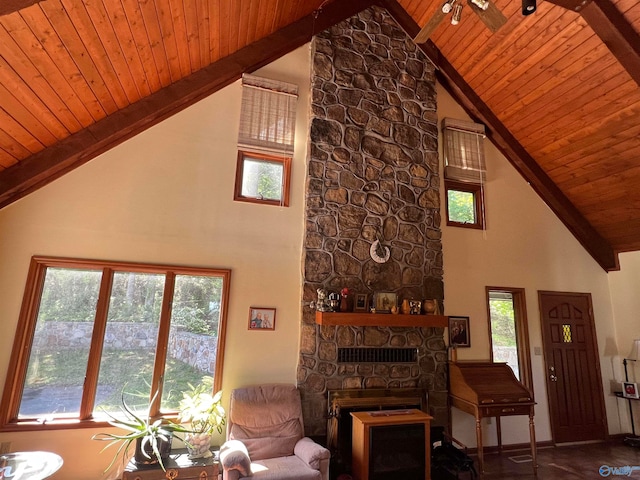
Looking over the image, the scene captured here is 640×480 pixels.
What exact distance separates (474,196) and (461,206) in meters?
0.34

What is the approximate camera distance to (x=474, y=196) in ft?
18.4

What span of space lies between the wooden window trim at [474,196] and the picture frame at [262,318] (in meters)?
3.03

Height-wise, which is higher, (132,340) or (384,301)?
(384,301)

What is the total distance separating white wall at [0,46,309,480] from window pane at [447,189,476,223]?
2.44m

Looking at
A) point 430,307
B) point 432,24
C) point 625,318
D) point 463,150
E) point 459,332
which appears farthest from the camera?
point 625,318

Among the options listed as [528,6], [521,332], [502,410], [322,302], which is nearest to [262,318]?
[322,302]

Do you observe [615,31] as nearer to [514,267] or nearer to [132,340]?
[514,267]

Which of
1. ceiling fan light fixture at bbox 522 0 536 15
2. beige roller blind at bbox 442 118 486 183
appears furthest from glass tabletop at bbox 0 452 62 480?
beige roller blind at bbox 442 118 486 183

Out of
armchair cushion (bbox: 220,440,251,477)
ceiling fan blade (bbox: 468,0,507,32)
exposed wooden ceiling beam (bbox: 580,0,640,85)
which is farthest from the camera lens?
exposed wooden ceiling beam (bbox: 580,0,640,85)

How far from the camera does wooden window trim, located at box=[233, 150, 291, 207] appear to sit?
441cm

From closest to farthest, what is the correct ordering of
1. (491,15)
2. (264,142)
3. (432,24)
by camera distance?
(491,15) < (432,24) < (264,142)

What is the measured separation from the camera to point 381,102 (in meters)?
5.09

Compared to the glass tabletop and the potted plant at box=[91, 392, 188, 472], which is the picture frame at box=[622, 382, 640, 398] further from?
the glass tabletop

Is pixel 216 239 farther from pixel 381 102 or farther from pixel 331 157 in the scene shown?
pixel 381 102
